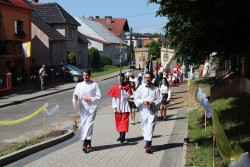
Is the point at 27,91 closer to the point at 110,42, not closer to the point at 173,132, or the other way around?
the point at 173,132

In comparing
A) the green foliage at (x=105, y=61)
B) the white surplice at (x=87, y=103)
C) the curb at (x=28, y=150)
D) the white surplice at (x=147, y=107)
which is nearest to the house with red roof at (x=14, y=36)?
the curb at (x=28, y=150)

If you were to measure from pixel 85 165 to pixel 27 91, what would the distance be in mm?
22122

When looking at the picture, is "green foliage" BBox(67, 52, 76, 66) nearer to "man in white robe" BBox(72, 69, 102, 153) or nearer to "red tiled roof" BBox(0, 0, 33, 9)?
"red tiled roof" BBox(0, 0, 33, 9)

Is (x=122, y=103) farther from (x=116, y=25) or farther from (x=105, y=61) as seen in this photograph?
(x=116, y=25)

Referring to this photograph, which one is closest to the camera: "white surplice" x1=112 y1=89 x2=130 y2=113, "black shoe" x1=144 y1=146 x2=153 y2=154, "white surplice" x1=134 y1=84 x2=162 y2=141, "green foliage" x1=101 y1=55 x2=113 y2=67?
"black shoe" x1=144 y1=146 x2=153 y2=154

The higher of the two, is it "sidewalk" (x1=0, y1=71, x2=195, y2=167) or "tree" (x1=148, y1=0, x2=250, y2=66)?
"tree" (x1=148, y1=0, x2=250, y2=66)

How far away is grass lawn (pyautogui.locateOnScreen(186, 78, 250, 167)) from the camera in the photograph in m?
8.35

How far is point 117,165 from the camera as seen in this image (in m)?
8.40

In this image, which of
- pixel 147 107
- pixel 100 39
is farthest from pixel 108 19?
pixel 147 107

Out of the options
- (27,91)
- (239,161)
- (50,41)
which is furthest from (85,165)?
(50,41)

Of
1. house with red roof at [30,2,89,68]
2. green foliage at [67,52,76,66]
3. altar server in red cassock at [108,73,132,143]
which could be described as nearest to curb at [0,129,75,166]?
altar server in red cassock at [108,73,132,143]

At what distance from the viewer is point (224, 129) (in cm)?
1084

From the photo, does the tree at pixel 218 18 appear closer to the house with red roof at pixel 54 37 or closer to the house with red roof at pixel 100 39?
the house with red roof at pixel 54 37

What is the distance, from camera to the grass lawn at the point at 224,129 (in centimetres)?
835
